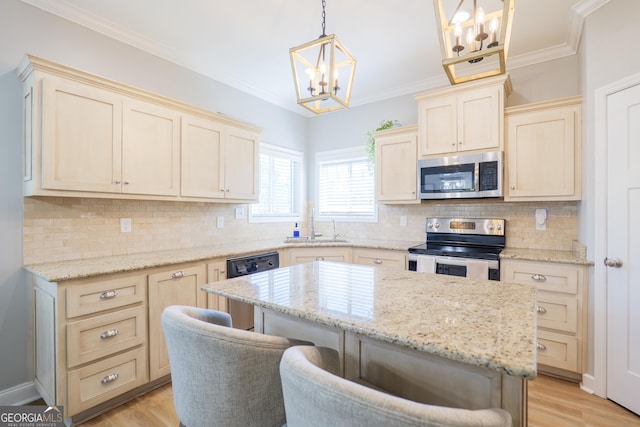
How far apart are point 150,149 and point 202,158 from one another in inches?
19.1

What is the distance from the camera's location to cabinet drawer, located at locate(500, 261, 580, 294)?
7.90 feet

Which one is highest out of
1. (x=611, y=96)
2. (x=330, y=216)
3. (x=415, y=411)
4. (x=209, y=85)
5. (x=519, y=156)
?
(x=209, y=85)

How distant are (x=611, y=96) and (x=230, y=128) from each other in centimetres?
312

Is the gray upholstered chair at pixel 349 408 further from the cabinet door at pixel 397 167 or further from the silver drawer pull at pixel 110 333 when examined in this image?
the cabinet door at pixel 397 167

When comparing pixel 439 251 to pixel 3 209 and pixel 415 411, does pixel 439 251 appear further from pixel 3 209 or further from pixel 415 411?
pixel 3 209

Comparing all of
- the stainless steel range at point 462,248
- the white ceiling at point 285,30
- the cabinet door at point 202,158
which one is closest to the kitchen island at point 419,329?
the stainless steel range at point 462,248

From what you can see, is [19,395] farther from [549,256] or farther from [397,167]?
[549,256]

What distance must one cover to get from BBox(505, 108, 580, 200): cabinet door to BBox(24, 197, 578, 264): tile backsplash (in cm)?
34

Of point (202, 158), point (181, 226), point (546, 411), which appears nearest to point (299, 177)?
point (202, 158)

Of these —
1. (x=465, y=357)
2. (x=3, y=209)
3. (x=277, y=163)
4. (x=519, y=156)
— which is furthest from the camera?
(x=277, y=163)

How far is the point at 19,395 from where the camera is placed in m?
2.13

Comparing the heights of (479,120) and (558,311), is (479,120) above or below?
above

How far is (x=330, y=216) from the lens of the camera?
4.50 m

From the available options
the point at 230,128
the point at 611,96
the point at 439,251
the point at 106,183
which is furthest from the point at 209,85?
the point at 611,96
